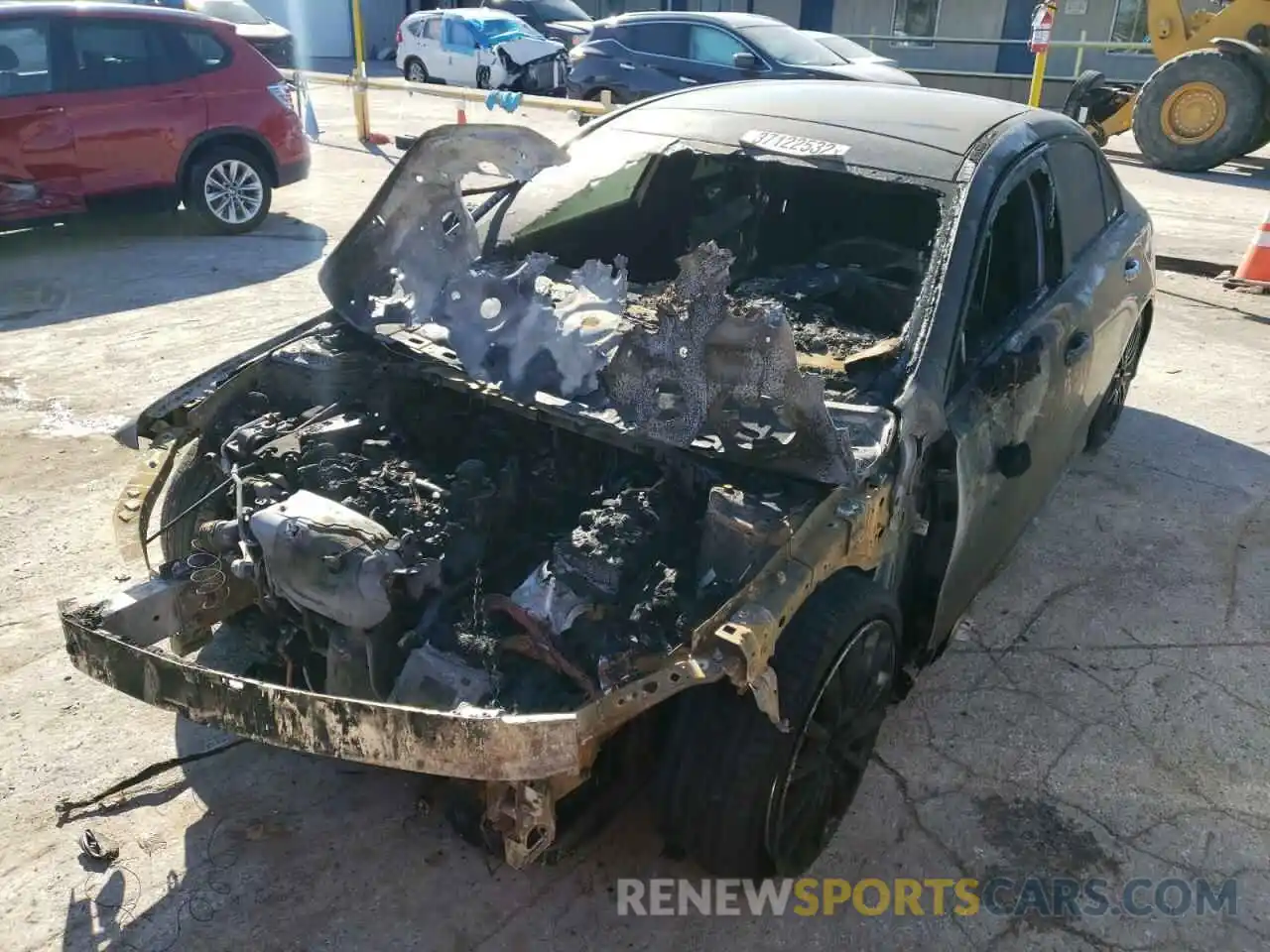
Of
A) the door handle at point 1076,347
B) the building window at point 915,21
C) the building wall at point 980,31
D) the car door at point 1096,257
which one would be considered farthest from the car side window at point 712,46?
the building window at point 915,21

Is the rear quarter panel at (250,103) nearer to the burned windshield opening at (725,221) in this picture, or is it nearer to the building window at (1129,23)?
the burned windshield opening at (725,221)

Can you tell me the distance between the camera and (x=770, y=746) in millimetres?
2270

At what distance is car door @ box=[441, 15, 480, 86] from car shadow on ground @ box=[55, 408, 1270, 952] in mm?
17180

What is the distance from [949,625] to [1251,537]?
2.06 metres

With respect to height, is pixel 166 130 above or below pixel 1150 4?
below

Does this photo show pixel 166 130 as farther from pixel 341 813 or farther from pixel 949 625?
pixel 949 625

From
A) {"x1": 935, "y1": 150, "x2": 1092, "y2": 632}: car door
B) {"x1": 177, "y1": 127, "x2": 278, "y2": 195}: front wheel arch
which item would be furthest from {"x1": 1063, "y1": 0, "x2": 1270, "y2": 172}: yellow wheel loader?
{"x1": 935, "y1": 150, "x2": 1092, "y2": 632}: car door

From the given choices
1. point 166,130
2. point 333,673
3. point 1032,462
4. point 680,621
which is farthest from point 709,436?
point 166,130

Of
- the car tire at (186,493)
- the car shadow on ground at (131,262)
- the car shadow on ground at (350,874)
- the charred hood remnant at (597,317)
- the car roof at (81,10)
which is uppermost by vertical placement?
the car roof at (81,10)

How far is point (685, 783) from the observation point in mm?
2332

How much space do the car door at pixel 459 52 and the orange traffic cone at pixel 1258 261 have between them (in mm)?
13784

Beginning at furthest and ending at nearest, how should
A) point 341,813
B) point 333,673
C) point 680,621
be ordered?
point 341,813, point 333,673, point 680,621

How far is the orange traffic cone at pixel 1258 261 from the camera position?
7.70 meters

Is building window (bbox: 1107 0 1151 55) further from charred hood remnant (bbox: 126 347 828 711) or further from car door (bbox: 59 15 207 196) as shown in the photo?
charred hood remnant (bbox: 126 347 828 711)
